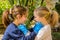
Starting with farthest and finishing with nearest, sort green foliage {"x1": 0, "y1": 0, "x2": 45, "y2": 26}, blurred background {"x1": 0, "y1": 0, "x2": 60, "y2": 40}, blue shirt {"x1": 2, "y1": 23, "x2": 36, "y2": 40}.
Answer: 1. green foliage {"x1": 0, "y1": 0, "x2": 45, "y2": 26}
2. blurred background {"x1": 0, "y1": 0, "x2": 60, "y2": 40}
3. blue shirt {"x1": 2, "y1": 23, "x2": 36, "y2": 40}

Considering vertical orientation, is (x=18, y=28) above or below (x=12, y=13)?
below

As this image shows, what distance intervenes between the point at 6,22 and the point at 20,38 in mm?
303

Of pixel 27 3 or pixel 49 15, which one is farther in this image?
pixel 27 3

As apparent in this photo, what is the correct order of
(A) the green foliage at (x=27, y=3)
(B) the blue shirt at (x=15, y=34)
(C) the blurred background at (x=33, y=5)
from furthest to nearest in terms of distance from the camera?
(A) the green foliage at (x=27, y=3) → (C) the blurred background at (x=33, y=5) → (B) the blue shirt at (x=15, y=34)

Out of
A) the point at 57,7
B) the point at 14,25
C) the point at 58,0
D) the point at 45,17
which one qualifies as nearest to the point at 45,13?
the point at 45,17

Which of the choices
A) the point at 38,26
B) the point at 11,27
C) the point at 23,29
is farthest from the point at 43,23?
the point at 11,27

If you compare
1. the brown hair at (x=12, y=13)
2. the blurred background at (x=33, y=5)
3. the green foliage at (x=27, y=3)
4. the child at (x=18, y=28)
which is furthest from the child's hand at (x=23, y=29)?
the green foliage at (x=27, y=3)

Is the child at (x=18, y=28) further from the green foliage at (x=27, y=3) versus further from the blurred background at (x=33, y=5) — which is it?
the green foliage at (x=27, y=3)

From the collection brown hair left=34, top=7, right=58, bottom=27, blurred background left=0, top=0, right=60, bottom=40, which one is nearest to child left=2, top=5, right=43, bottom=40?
brown hair left=34, top=7, right=58, bottom=27

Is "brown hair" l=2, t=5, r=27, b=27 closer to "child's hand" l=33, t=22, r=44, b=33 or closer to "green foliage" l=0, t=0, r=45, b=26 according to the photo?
"child's hand" l=33, t=22, r=44, b=33

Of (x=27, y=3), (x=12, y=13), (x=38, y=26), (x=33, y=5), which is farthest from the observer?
(x=33, y=5)

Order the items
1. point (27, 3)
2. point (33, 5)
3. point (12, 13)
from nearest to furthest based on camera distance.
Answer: point (12, 13) < point (27, 3) < point (33, 5)

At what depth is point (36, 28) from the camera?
234 cm

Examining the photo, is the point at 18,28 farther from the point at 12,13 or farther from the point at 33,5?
the point at 33,5
